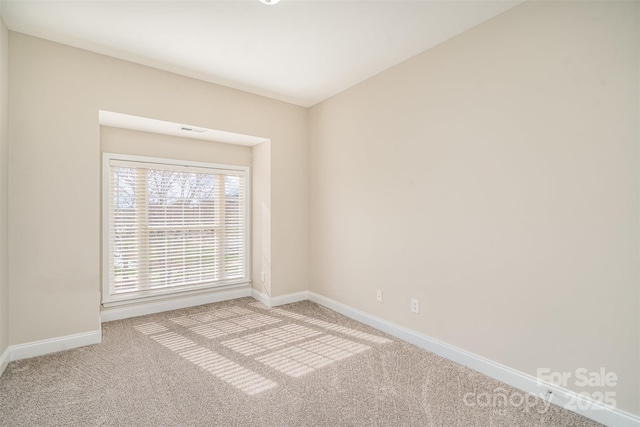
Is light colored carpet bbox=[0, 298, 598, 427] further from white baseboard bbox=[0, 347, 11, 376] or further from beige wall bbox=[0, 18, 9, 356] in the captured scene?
beige wall bbox=[0, 18, 9, 356]

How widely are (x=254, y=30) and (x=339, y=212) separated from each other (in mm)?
2119

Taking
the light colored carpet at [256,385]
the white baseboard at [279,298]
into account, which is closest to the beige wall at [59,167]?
the light colored carpet at [256,385]

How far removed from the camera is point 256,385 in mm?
2158

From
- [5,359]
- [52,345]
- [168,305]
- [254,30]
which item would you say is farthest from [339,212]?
[5,359]

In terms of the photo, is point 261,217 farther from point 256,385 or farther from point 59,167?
point 256,385

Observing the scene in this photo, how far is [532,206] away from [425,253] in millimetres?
936

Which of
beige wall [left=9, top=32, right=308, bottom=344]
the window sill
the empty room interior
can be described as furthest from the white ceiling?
the window sill

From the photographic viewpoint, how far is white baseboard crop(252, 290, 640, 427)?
173 centimetres

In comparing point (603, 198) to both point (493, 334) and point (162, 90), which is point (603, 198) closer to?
point (493, 334)

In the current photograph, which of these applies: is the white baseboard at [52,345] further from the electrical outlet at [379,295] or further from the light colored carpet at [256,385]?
the electrical outlet at [379,295]

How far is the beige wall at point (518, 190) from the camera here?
171 centimetres

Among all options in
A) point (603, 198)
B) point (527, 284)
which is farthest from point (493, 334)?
point (603, 198)

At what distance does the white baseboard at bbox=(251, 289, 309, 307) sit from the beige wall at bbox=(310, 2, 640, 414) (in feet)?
4.01

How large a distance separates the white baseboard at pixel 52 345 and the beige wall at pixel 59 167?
0.06m
